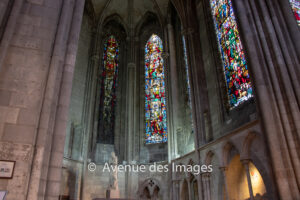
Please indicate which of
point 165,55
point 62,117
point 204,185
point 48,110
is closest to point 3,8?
point 48,110

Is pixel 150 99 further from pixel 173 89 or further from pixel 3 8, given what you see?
pixel 3 8

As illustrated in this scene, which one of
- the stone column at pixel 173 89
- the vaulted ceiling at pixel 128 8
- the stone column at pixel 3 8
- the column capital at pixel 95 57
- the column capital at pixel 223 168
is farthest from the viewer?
the vaulted ceiling at pixel 128 8

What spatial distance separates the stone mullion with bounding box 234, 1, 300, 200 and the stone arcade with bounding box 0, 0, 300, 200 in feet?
0.09

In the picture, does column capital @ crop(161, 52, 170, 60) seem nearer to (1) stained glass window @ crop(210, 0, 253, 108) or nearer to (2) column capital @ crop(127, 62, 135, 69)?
(2) column capital @ crop(127, 62, 135, 69)

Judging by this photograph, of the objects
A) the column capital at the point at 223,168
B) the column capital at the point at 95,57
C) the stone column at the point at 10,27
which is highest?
the column capital at the point at 95,57

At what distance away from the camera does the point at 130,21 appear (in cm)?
1752

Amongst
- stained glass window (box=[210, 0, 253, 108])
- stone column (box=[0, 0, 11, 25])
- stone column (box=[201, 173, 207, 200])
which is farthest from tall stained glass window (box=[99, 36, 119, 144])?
stone column (box=[0, 0, 11, 25])

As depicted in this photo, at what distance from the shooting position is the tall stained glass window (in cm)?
1495

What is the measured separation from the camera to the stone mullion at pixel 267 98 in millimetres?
5602

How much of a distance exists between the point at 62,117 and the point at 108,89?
453 inches

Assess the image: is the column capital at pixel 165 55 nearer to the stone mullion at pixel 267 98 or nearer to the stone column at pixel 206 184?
the stone mullion at pixel 267 98

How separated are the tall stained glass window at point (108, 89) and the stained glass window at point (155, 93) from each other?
7.16 ft

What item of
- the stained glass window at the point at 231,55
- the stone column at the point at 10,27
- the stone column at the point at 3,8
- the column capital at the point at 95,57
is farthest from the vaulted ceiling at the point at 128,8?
the stone column at the point at 3,8

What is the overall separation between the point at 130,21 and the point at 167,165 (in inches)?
411
